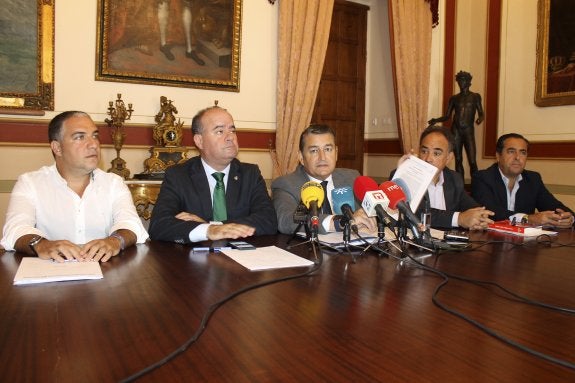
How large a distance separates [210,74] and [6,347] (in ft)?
14.7

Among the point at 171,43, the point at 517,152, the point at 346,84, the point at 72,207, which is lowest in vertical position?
the point at 72,207

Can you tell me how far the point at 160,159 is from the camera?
4.69 m

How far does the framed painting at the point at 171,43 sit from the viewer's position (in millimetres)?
4555

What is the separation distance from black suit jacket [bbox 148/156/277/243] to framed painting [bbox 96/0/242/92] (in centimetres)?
247

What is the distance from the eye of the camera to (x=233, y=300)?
1.16 m

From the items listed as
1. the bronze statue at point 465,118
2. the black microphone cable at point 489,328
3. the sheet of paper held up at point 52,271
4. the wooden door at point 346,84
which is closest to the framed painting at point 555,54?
the bronze statue at point 465,118

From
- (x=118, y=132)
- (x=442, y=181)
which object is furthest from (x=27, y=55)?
(x=442, y=181)

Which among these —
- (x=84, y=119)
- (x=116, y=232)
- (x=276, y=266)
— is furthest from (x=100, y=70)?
(x=276, y=266)

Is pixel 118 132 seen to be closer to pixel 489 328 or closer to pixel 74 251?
pixel 74 251

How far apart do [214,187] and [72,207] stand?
28.5 inches

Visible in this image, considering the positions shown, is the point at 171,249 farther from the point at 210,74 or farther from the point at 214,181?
the point at 210,74

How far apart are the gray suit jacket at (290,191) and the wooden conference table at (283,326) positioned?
0.83 metres

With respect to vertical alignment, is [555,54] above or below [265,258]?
above

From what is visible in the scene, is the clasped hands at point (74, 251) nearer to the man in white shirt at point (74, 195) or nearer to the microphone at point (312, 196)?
the man in white shirt at point (74, 195)
